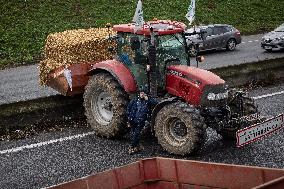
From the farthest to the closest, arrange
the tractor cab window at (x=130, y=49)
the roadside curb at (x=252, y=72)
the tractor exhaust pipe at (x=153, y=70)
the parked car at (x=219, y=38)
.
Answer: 1. the parked car at (x=219, y=38)
2. the roadside curb at (x=252, y=72)
3. the tractor cab window at (x=130, y=49)
4. the tractor exhaust pipe at (x=153, y=70)

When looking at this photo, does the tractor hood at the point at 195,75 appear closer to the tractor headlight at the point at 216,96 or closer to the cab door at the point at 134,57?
the tractor headlight at the point at 216,96

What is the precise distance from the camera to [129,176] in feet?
21.0

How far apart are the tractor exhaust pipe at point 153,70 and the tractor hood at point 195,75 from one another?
35cm

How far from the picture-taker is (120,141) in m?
10.6

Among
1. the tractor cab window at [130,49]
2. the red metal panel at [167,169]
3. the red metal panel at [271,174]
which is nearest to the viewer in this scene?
the red metal panel at [271,174]

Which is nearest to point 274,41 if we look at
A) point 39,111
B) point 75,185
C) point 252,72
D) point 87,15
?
point 252,72

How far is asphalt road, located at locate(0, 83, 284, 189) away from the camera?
8867 millimetres

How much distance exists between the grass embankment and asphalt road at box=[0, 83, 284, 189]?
38.9ft

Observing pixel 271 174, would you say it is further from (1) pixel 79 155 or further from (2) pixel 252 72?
(2) pixel 252 72

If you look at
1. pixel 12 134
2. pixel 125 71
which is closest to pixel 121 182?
pixel 125 71

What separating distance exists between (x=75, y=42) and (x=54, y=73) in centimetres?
94

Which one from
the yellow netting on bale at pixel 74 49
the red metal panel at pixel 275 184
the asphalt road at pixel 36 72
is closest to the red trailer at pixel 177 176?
the red metal panel at pixel 275 184

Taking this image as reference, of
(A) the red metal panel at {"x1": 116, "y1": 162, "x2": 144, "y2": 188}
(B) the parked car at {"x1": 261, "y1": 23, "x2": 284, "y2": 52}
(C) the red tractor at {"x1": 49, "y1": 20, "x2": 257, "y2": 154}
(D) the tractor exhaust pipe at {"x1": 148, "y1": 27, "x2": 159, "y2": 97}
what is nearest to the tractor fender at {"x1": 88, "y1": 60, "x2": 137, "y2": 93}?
(C) the red tractor at {"x1": 49, "y1": 20, "x2": 257, "y2": 154}

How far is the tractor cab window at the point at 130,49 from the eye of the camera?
33.0 feet
